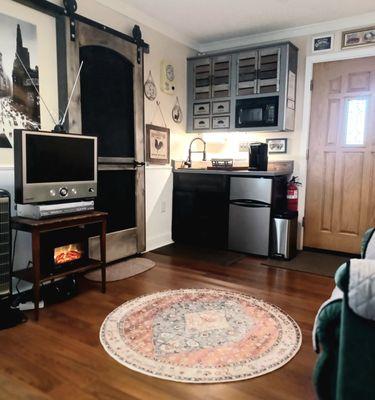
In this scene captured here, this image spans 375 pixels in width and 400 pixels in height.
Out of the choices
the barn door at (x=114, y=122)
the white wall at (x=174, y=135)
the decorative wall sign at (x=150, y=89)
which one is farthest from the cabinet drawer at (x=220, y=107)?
the barn door at (x=114, y=122)

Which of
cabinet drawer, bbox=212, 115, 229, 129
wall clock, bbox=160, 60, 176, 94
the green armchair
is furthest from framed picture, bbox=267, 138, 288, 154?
the green armchair

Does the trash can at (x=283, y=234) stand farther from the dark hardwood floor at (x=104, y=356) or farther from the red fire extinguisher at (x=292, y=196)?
the dark hardwood floor at (x=104, y=356)

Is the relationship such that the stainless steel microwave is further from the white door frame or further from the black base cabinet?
the black base cabinet

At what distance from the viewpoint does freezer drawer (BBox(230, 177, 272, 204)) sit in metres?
3.66

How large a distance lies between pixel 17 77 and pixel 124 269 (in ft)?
6.09

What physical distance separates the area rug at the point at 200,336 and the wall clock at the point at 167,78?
2.47 m

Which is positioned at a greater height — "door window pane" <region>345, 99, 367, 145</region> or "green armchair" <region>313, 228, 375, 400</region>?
"door window pane" <region>345, 99, 367, 145</region>

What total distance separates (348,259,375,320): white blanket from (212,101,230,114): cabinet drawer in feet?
11.2

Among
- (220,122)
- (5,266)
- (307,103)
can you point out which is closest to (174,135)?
(220,122)

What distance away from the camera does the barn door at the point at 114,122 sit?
3005 mm

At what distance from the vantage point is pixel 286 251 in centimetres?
366

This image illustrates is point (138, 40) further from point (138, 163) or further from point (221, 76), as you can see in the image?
point (138, 163)

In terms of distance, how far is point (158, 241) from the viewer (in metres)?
4.14

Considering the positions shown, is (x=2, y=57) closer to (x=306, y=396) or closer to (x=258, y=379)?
(x=258, y=379)
